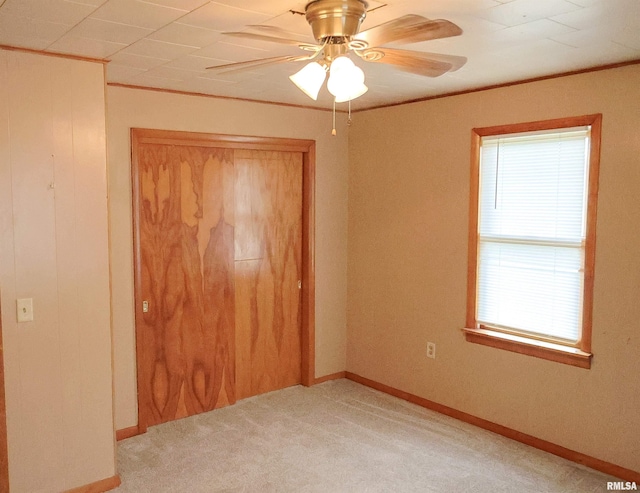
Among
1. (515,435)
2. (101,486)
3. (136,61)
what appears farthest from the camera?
(515,435)

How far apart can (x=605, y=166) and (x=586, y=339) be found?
102 centimetres

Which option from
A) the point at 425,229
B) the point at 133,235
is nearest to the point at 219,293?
the point at 133,235

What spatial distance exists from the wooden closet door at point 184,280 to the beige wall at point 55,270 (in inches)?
27.7

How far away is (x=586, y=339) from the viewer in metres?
3.26

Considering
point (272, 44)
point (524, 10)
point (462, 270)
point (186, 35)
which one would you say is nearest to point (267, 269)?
point (462, 270)

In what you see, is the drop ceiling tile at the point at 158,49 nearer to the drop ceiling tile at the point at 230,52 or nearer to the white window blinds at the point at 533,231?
the drop ceiling tile at the point at 230,52

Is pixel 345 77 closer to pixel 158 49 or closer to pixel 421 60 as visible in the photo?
pixel 421 60

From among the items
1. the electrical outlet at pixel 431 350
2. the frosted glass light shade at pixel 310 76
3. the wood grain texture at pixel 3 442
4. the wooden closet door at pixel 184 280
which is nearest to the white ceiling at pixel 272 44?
the frosted glass light shade at pixel 310 76

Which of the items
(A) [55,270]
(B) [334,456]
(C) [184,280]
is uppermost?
(A) [55,270]

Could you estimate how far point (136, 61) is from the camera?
2920 mm

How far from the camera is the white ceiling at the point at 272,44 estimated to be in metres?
2.04

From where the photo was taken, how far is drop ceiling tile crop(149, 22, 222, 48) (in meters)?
2.30

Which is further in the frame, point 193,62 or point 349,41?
point 193,62

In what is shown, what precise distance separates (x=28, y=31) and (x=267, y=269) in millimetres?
2494
